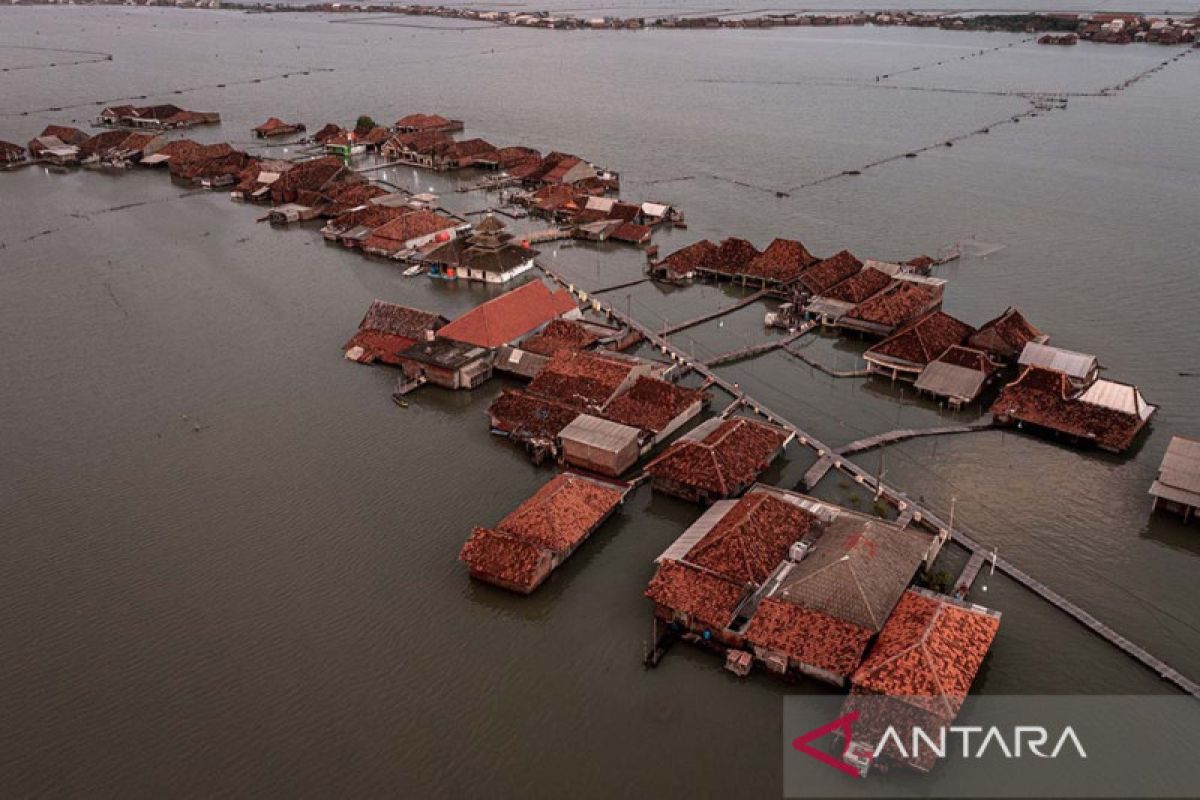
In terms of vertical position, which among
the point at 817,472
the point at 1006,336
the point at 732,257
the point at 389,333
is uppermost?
the point at 1006,336

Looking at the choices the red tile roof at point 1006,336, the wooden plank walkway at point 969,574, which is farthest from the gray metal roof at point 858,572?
the red tile roof at point 1006,336

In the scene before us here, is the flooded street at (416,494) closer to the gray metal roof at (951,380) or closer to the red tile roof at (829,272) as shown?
the gray metal roof at (951,380)

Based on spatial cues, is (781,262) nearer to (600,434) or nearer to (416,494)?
(600,434)

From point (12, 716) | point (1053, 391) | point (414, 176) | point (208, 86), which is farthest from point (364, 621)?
point (208, 86)

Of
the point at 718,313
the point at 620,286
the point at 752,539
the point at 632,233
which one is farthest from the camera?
the point at 632,233

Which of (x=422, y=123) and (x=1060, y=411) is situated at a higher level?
(x=422, y=123)

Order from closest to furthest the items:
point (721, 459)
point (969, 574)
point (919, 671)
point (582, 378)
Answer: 1. point (919, 671)
2. point (969, 574)
3. point (721, 459)
4. point (582, 378)

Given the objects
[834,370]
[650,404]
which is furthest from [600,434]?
[834,370]

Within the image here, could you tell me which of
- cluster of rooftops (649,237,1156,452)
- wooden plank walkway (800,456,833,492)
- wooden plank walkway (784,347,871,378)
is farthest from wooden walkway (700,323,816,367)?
wooden plank walkway (800,456,833,492)
